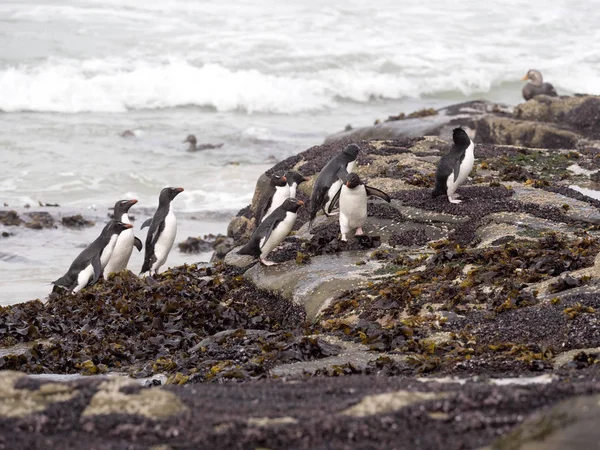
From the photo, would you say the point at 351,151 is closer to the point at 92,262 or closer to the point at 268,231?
the point at 268,231

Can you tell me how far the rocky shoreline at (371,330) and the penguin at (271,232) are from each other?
0.19m

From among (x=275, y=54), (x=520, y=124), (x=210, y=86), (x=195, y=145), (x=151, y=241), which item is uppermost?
(x=275, y=54)

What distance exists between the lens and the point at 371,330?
7633mm

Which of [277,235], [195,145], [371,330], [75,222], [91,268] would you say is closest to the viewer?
[371,330]

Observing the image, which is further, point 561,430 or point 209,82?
point 209,82

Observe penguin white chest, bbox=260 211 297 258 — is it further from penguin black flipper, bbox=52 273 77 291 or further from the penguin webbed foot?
penguin black flipper, bbox=52 273 77 291

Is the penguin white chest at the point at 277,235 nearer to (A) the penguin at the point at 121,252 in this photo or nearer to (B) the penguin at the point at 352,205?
(B) the penguin at the point at 352,205

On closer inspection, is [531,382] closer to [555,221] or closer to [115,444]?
[115,444]

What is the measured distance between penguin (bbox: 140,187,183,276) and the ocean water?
154 cm

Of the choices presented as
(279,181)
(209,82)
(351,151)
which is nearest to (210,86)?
(209,82)

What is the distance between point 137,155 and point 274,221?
44.2ft

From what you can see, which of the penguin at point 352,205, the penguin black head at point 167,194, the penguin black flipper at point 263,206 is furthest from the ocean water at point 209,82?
the penguin at point 352,205

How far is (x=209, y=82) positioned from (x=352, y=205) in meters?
23.7

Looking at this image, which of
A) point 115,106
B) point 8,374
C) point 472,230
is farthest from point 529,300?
point 115,106
